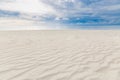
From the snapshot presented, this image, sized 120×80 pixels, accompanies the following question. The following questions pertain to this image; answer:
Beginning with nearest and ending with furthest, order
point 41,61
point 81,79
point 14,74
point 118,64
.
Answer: point 81,79 < point 14,74 < point 118,64 < point 41,61

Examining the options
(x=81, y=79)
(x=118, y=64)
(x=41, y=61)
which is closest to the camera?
(x=81, y=79)

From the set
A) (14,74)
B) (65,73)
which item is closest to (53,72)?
(65,73)

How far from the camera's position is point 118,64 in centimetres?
307

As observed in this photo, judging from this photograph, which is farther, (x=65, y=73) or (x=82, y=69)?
(x=82, y=69)

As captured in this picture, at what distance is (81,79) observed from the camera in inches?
91.2

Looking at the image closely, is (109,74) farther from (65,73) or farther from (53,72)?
(53,72)

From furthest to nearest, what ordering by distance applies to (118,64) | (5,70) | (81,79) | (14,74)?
1. (118,64)
2. (5,70)
3. (14,74)
4. (81,79)

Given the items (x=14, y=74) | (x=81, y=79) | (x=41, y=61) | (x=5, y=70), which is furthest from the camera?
(x=41, y=61)

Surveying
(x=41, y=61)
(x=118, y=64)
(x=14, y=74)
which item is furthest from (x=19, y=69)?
(x=118, y=64)

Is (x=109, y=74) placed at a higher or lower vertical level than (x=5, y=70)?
lower

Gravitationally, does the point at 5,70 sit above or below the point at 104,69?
above

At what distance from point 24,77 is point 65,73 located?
79 cm

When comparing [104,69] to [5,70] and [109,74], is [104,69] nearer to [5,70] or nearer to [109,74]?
[109,74]

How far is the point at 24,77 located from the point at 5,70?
22.8 inches
